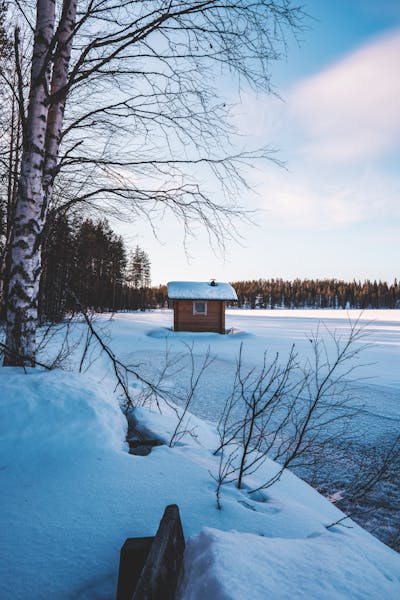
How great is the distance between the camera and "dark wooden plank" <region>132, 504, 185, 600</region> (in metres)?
1.01

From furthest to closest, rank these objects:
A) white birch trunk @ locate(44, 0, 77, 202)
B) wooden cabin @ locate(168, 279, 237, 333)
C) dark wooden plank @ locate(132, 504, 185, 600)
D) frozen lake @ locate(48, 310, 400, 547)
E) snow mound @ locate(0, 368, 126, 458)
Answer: wooden cabin @ locate(168, 279, 237, 333) < frozen lake @ locate(48, 310, 400, 547) < white birch trunk @ locate(44, 0, 77, 202) < snow mound @ locate(0, 368, 126, 458) < dark wooden plank @ locate(132, 504, 185, 600)

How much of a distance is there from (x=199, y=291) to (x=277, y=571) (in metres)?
20.5

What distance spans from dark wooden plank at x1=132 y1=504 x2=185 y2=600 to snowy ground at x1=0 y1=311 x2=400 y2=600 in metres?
0.06

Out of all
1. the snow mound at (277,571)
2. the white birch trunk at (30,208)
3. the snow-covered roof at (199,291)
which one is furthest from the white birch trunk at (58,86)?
the snow-covered roof at (199,291)

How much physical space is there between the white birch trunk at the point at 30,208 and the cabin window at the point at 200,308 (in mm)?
18179

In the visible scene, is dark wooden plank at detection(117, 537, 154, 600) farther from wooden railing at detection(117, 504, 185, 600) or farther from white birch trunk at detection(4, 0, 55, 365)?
white birch trunk at detection(4, 0, 55, 365)

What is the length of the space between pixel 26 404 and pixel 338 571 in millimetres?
2350

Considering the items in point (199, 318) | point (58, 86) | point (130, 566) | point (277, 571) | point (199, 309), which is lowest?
point (199, 318)

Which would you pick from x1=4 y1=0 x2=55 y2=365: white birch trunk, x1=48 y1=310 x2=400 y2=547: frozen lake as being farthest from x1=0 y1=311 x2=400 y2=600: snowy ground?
x1=48 y1=310 x2=400 y2=547: frozen lake

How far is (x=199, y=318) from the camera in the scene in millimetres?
21141

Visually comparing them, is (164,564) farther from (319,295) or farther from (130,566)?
(319,295)

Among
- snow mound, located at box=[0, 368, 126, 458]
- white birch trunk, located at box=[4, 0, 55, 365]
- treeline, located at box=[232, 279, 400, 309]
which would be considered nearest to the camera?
snow mound, located at box=[0, 368, 126, 458]

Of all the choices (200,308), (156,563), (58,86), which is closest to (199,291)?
(200,308)

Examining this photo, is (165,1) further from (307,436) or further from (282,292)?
(282,292)
